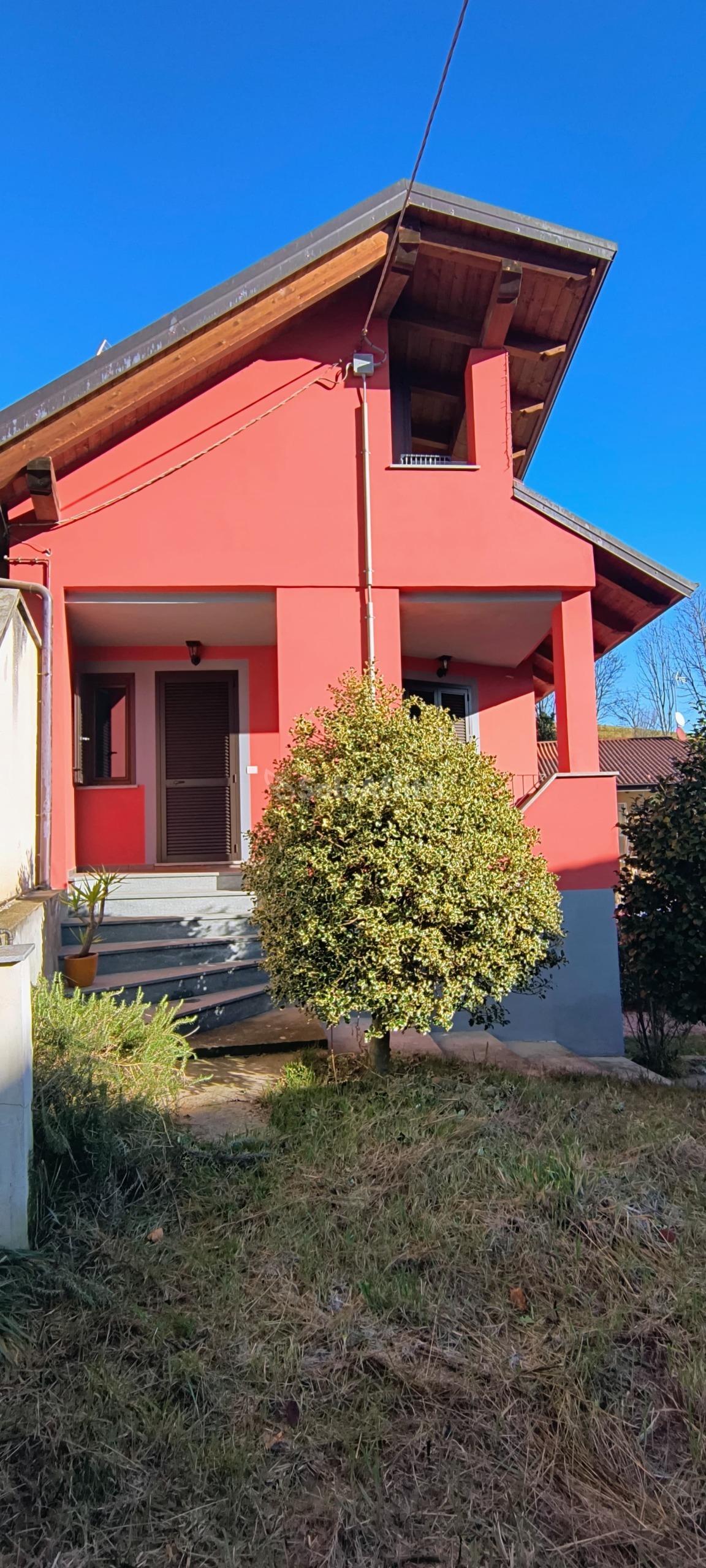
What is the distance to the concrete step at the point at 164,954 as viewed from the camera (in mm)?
5816

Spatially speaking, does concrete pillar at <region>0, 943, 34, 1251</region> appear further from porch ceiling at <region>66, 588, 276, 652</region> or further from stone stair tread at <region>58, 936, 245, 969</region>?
porch ceiling at <region>66, 588, 276, 652</region>

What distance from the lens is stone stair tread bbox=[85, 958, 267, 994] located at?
5352 millimetres

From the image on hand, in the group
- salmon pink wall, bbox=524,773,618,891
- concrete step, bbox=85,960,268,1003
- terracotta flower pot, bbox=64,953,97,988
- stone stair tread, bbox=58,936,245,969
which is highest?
salmon pink wall, bbox=524,773,618,891

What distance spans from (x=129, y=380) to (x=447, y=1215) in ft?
21.4

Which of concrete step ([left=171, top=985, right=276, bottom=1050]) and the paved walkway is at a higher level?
concrete step ([left=171, top=985, right=276, bottom=1050])

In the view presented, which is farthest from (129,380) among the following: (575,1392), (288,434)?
(575,1392)

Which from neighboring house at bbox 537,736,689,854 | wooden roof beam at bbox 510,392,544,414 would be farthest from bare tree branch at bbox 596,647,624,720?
wooden roof beam at bbox 510,392,544,414

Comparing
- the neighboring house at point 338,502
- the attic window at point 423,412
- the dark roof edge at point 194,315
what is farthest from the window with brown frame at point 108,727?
the attic window at point 423,412

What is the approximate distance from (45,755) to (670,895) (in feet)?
Result: 16.7

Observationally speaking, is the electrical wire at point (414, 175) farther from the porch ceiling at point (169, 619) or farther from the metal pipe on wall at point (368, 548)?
the porch ceiling at point (169, 619)

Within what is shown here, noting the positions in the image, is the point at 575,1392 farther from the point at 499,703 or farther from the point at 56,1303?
the point at 499,703

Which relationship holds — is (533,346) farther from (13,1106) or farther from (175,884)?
(13,1106)

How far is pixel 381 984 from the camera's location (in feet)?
13.2

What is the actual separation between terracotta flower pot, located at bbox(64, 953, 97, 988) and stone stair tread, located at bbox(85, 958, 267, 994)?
60 millimetres
